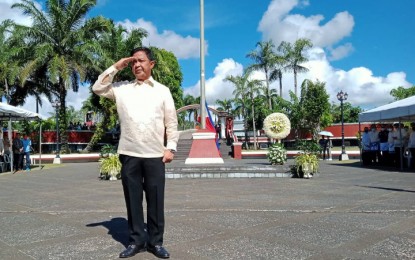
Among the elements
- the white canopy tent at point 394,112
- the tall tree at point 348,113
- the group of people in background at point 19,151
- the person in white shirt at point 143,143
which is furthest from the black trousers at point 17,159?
the tall tree at point 348,113

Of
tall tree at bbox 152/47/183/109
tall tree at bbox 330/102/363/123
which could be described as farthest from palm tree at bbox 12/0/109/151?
tall tree at bbox 330/102/363/123

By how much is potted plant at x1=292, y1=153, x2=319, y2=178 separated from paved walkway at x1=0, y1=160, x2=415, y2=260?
Result: 2703 millimetres

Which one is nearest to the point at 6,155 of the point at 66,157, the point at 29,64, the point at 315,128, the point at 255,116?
the point at 66,157

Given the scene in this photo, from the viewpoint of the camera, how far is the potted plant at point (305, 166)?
10719 mm

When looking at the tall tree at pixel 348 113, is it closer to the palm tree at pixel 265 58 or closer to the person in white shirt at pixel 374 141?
the palm tree at pixel 265 58

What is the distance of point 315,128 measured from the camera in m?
39.7

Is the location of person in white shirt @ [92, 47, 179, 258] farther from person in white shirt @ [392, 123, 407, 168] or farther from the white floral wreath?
person in white shirt @ [392, 123, 407, 168]

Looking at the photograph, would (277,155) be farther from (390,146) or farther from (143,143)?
(143,143)

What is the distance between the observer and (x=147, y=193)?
3.55 metres

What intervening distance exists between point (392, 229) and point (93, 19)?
26561mm

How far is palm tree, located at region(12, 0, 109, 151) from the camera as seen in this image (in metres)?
25.8

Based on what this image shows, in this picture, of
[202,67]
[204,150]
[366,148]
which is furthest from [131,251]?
[366,148]

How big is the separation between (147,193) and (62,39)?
2566cm

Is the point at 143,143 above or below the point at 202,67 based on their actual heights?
below
